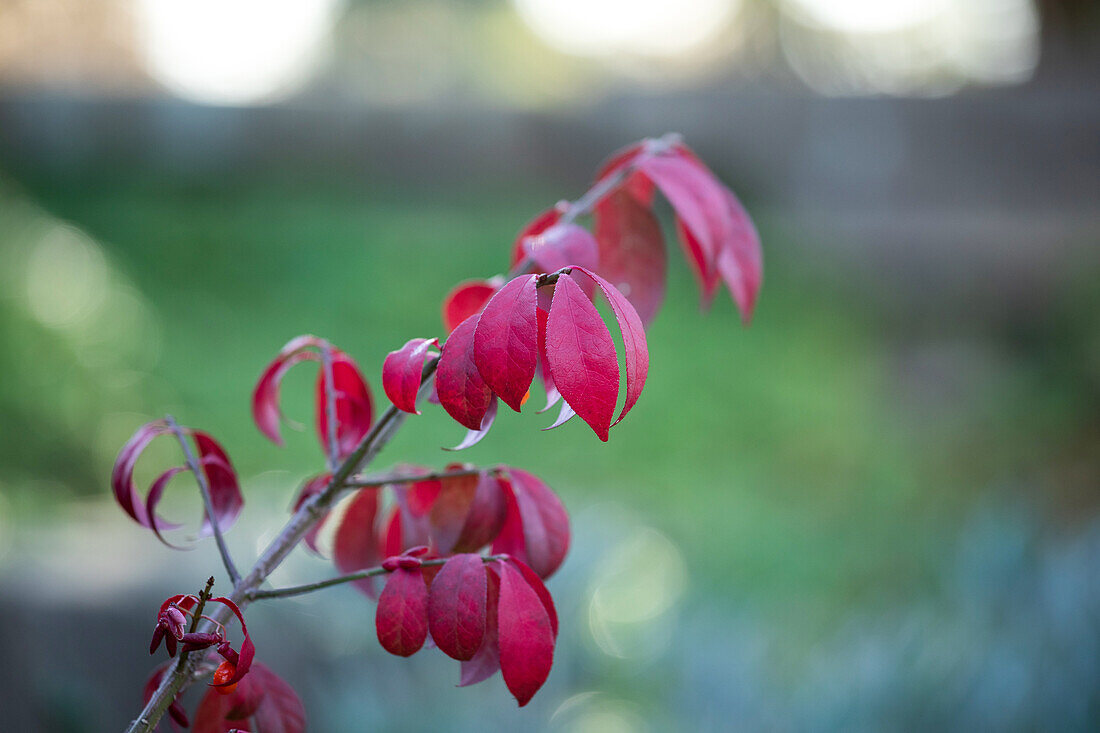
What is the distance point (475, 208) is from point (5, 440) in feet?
4.43

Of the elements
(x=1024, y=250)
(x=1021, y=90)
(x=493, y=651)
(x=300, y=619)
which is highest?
(x=1021, y=90)

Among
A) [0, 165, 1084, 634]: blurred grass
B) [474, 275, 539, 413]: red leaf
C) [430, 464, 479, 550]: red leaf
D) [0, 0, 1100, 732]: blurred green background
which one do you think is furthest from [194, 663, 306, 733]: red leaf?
[0, 165, 1084, 634]: blurred grass

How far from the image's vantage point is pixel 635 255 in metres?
0.45

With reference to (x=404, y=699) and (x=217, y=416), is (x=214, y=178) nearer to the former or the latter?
(x=217, y=416)

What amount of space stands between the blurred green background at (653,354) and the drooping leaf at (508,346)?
0.87 m

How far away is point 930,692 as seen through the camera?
1.14 metres

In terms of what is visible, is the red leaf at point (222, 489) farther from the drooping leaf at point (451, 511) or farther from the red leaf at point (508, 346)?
the red leaf at point (508, 346)

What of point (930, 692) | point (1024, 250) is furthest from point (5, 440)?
point (1024, 250)

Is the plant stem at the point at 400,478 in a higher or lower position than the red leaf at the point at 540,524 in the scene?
higher

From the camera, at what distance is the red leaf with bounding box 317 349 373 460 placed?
0.47 meters

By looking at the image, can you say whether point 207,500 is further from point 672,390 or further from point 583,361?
point 672,390

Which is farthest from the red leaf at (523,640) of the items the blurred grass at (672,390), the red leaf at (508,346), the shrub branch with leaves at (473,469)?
the blurred grass at (672,390)

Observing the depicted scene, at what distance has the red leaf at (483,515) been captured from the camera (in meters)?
0.41

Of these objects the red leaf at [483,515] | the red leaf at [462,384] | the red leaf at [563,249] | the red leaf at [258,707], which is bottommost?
the red leaf at [258,707]
